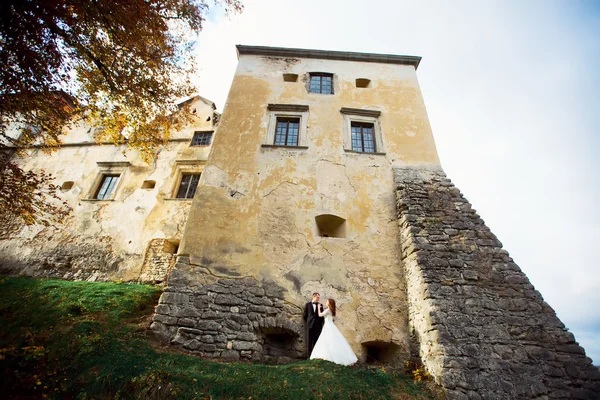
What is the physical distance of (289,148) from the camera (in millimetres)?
8258

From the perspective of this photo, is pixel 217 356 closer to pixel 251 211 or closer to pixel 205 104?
pixel 251 211

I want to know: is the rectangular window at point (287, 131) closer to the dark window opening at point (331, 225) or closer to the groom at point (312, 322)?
the dark window opening at point (331, 225)

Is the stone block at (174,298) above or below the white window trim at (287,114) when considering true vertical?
below

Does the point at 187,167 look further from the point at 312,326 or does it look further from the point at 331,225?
the point at 312,326

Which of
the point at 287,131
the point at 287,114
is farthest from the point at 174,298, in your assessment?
the point at 287,114

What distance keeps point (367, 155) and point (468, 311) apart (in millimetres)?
4756

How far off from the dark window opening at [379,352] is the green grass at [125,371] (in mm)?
819

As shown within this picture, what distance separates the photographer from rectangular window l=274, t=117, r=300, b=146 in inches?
345

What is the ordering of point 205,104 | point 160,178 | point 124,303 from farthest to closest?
1. point 205,104
2. point 160,178
3. point 124,303

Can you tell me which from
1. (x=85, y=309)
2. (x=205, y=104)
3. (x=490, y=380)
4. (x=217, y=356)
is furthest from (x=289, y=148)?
(x=205, y=104)

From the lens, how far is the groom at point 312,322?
18.5 ft

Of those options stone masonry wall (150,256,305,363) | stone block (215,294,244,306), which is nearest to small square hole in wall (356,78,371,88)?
stone masonry wall (150,256,305,363)

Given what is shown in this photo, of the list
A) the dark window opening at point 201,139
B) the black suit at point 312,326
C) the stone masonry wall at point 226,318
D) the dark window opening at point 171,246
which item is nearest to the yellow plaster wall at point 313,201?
the stone masonry wall at point 226,318

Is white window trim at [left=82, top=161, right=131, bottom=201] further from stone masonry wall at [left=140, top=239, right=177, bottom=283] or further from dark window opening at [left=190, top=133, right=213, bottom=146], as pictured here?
stone masonry wall at [left=140, top=239, right=177, bottom=283]
